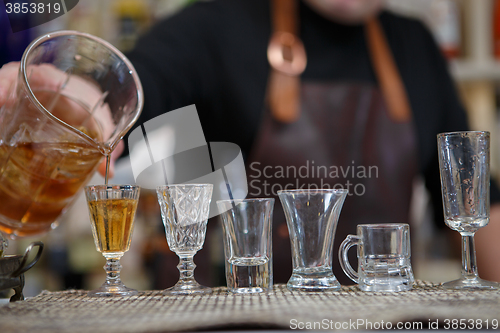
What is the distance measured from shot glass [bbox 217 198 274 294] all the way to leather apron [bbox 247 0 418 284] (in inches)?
21.8

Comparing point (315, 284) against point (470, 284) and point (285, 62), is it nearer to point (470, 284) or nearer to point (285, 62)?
point (470, 284)

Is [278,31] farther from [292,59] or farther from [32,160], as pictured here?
[32,160]

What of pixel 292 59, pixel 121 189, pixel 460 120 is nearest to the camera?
pixel 121 189

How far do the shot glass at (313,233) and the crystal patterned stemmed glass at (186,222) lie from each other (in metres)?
0.11

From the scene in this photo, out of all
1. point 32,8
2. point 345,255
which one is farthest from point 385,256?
point 32,8

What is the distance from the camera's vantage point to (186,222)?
2.15 feet

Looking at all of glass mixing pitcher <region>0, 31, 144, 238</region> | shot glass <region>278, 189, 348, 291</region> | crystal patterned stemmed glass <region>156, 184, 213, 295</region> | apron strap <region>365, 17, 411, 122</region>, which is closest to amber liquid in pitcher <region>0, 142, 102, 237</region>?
glass mixing pitcher <region>0, 31, 144, 238</region>

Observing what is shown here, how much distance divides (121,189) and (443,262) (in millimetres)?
1495

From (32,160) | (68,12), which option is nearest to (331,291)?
(32,160)

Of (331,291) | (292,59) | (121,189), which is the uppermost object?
(292,59)

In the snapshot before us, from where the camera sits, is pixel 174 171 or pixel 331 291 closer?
pixel 331 291

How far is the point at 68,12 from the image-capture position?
5.83 ft

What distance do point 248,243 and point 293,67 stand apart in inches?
31.0

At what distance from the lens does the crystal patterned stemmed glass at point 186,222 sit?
25.7 inches
